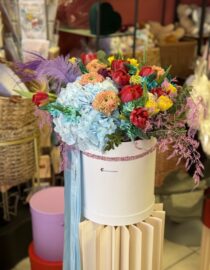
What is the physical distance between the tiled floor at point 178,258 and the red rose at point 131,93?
3.86 feet

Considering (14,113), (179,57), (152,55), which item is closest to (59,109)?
(14,113)

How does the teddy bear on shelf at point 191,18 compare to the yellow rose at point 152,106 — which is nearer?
the yellow rose at point 152,106

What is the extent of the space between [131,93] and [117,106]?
5cm

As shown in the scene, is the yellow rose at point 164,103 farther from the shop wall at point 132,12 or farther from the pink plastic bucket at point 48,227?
the shop wall at point 132,12

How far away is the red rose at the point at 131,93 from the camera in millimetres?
1019

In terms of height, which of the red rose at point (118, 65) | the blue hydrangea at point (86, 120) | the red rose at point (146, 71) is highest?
the red rose at point (118, 65)

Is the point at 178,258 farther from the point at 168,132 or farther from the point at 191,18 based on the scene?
the point at 191,18

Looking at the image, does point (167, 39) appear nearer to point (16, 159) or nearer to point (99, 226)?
point (16, 159)

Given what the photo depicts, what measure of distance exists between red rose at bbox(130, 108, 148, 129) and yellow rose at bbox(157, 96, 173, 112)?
0.18 feet

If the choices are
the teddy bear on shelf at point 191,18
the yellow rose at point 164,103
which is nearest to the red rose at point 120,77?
the yellow rose at point 164,103

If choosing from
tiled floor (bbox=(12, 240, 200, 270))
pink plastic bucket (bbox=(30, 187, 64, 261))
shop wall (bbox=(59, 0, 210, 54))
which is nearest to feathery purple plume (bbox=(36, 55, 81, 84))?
pink plastic bucket (bbox=(30, 187, 64, 261))

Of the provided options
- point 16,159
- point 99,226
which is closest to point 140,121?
point 99,226

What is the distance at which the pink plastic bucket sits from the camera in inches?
61.2

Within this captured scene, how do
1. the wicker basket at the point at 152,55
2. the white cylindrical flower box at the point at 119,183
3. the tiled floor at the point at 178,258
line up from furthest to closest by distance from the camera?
1. the wicker basket at the point at 152,55
2. the tiled floor at the point at 178,258
3. the white cylindrical flower box at the point at 119,183
